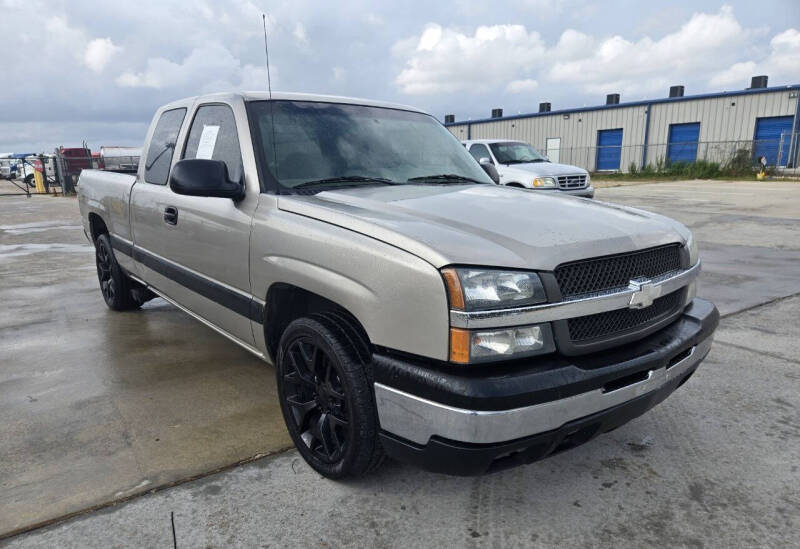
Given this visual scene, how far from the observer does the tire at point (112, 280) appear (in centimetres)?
489

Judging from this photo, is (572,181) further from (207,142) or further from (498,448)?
(498,448)

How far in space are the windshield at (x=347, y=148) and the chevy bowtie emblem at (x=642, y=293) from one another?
135 centimetres

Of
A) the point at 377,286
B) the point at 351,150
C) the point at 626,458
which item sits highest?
the point at 351,150

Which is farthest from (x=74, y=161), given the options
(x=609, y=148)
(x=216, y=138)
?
(x=609, y=148)

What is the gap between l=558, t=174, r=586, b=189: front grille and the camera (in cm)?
1133

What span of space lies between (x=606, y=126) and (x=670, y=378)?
36.4m

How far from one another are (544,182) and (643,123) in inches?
1029

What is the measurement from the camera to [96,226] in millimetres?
5336

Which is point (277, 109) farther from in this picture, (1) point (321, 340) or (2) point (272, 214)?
(1) point (321, 340)

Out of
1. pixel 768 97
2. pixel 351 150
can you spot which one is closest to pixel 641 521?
pixel 351 150

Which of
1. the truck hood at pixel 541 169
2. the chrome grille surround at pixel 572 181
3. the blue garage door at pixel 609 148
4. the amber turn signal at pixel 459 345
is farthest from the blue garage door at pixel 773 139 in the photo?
the amber turn signal at pixel 459 345

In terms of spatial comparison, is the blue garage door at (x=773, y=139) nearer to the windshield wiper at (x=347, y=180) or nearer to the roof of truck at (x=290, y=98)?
the roof of truck at (x=290, y=98)

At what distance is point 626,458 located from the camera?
2.66 metres

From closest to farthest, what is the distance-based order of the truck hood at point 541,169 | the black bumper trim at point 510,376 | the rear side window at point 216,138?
the black bumper trim at point 510,376
the rear side window at point 216,138
the truck hood at point 541,169
